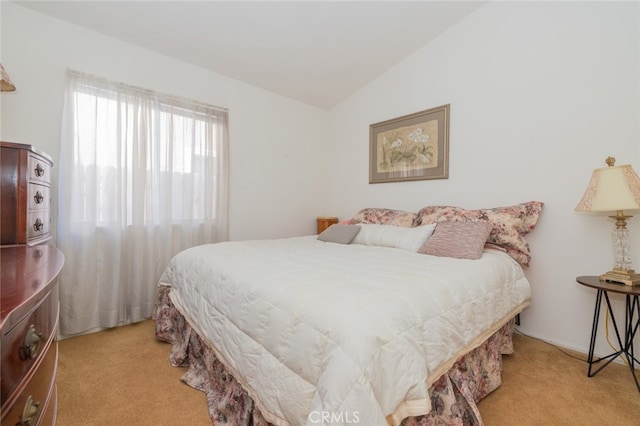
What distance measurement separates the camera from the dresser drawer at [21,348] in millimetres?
465

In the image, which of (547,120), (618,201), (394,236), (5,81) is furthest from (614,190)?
(5,81)

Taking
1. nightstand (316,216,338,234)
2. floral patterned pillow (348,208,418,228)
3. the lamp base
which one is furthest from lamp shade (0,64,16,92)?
the lamp base

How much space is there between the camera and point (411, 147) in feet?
9.75

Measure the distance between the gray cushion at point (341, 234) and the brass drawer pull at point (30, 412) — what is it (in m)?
2.11

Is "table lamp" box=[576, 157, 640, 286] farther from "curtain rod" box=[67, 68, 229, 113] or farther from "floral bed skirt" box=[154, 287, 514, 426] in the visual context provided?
"curtain rod" box=[67, 68, 229, 113]

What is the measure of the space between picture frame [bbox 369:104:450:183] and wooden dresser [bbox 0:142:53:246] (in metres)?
2.89

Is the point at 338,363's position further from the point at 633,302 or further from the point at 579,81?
the point at 579,81

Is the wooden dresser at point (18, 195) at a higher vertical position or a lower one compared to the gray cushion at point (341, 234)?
higher

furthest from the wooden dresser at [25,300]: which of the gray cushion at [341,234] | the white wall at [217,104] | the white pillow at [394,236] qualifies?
the white pillow at [394,236]

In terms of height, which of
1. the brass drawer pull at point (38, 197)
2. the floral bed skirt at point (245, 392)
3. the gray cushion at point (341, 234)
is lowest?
the floral bed skirt at point (245, 392)

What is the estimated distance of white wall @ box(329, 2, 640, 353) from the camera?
1872mm

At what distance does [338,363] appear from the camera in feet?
2.61

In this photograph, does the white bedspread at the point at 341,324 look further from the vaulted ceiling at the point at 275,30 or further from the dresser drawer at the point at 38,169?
the vaulted ceiling at the point at 275,30

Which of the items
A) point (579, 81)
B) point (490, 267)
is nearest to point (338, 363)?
point (490, 267)
